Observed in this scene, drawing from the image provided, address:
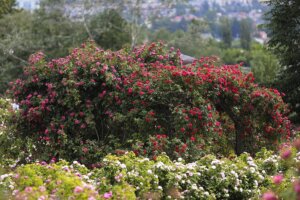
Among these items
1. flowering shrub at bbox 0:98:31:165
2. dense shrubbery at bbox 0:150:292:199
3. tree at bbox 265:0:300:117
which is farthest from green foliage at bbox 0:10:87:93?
dense shrubbery at bbox 0:150:292:199

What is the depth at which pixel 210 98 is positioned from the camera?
763 centimetres

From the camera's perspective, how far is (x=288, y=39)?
44.4ft

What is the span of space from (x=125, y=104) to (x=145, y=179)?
2.45 metres

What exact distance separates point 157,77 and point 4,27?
2717 cm

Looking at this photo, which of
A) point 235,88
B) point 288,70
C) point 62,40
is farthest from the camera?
point 62,40

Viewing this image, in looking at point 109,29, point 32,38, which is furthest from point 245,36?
point 32,38

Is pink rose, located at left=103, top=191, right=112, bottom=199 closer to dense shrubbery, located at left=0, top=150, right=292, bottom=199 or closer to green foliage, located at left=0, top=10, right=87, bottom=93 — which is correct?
dense shrubbery, located at left=0, top=150, right=292, bottom=199

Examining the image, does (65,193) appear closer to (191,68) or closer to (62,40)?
(191,68)

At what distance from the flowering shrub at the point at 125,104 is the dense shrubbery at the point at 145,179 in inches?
42.3

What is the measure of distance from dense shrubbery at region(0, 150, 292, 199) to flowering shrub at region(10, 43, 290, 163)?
107cm

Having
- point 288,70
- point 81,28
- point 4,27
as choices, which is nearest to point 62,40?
point 81,28

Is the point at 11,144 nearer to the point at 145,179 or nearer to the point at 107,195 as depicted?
the point at 145,179

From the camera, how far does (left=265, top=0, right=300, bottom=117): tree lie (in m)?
13.5

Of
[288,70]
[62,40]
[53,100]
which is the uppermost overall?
[53,100]
